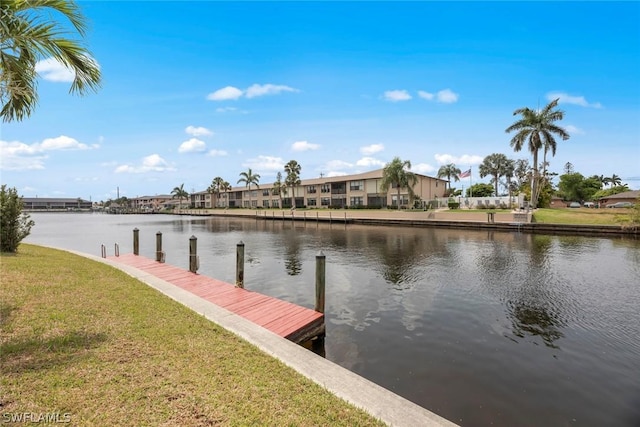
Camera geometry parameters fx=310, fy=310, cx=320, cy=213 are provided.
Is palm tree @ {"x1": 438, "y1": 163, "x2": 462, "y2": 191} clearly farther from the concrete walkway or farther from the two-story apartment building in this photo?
the concrete walkway

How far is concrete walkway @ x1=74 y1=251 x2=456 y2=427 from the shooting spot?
437 centimetres

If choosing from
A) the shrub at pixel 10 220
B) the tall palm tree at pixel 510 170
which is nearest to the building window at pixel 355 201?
the tall palm tree at pixel 510 170

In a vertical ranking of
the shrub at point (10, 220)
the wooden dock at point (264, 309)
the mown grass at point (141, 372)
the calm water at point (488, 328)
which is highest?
the shrub at point (10, 220)

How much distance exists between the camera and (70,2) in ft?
20.5

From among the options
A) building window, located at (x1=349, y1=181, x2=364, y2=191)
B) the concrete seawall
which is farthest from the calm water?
building window, located at (x1=349, y1=181, x2=364, y2=191)

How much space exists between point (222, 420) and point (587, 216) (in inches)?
1978

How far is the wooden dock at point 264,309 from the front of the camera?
27.7ft

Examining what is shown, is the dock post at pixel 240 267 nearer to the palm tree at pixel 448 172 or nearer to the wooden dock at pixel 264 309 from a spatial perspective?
the wooden dock at pixel 264 309

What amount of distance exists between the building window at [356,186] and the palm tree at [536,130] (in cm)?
3285

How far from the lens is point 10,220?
1473 centimetres

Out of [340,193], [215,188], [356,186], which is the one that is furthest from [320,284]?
[215,188]

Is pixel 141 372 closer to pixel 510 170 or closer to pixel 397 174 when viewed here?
pixel 397 174

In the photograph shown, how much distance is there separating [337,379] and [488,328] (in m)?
7.08

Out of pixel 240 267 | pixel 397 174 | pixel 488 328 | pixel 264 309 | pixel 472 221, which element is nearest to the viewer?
pixel 264 309
